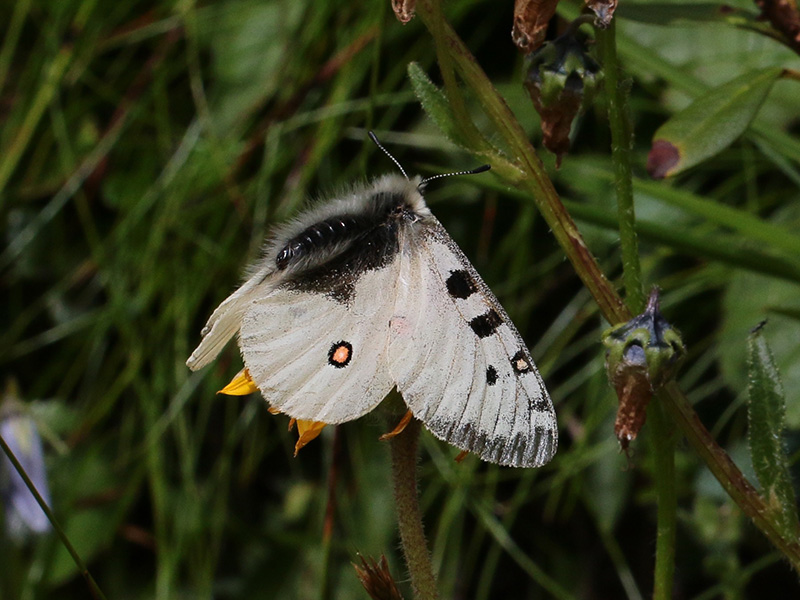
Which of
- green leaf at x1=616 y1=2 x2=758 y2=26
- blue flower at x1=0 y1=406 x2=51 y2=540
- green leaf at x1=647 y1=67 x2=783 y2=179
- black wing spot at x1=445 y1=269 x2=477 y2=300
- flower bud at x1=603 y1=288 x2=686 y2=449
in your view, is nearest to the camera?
flower bud at x1=603 y1=288 x2=686 y2=449

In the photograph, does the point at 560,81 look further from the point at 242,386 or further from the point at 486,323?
the point at 242,386

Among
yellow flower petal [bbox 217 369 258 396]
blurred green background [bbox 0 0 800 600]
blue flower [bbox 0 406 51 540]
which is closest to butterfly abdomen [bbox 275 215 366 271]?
yellow flower petal [bbox 217 369 258 396]

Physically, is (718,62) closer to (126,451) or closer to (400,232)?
(400,232)

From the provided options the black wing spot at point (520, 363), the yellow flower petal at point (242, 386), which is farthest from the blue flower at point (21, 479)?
the black wing spot at point (520, 363)

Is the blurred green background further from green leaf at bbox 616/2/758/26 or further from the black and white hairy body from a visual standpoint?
the black and white hairy body

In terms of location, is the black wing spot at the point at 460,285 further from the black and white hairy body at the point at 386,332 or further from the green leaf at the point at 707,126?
the green leaf at the point at 707,126

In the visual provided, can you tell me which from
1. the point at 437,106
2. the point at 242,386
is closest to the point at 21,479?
the point at 242,386
